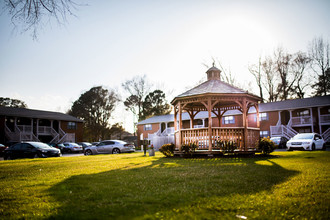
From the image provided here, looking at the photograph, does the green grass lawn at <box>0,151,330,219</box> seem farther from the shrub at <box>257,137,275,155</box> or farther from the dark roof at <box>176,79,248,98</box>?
the dark roof at <box>176,79,248,98</box>

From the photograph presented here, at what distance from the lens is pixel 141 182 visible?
6133 millimetres

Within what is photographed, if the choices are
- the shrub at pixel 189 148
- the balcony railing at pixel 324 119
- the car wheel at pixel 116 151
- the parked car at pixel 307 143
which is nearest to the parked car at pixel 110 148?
the car wheel at pixel 116 151

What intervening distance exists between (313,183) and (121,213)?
4.54 metres

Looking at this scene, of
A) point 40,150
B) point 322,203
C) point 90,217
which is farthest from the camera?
point 40,150

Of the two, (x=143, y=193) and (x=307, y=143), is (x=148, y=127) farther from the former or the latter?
(x=143, y=193)

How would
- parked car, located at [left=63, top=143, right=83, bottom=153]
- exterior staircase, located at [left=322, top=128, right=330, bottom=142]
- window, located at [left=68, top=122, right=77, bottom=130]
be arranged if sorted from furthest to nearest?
1. window, located at [left=68, top=122, right=77, bottom=130]
2. parked car, located at [left=63, top=143, right=83, bottom=153]
3. exterior staircase, located at [left=322, top=128, right=330, bottom=142]

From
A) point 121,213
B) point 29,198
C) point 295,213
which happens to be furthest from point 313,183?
point 29,198

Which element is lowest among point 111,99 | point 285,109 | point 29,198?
point 29,198

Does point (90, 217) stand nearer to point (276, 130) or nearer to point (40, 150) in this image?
point (40, 150)

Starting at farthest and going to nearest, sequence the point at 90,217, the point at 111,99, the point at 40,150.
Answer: the point at 111,99, the point at 40,150, the point at 90,217

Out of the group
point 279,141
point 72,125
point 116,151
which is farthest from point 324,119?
point 72,125

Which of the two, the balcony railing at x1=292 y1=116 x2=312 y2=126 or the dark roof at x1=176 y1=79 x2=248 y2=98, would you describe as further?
the balcony railing at x1=292 y1=116 x2=312 y2=126

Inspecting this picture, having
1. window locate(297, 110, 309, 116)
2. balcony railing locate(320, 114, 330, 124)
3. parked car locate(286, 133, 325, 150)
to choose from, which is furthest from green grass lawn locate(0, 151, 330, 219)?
window locate(297, 110, 309, 116)

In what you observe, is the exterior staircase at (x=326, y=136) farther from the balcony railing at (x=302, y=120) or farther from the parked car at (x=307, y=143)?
the parked car at (x=307, y=143)
